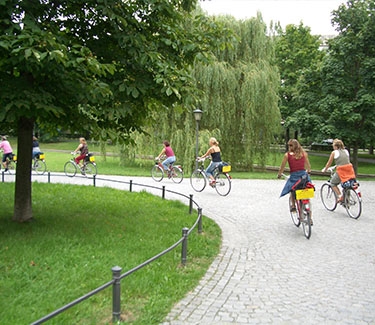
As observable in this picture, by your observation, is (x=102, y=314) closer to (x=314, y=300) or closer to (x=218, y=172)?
(x=314, y=300)

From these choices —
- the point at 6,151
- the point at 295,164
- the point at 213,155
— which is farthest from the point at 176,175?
the point at 295,164

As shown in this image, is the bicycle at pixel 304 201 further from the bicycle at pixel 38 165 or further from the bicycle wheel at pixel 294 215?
the bicycle at pixel 38 165

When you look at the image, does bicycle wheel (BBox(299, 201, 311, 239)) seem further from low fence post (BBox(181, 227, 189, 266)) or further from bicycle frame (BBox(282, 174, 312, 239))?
low fence post (BBox(181, 227, 189, 266))

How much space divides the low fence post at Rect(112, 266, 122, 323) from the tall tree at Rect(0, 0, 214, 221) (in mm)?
2572

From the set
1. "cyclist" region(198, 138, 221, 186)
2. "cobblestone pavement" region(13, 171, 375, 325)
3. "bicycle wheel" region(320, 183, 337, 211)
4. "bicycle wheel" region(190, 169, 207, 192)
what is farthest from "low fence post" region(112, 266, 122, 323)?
"bicycle wheel" region(190, 169, 207, 192)

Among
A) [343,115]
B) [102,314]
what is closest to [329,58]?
[343,115]

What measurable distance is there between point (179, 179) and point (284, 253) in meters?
10.6

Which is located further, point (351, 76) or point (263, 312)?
point (351, 76)

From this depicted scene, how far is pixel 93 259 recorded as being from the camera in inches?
226

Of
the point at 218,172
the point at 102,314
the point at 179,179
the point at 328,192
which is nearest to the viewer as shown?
the point at 102,314

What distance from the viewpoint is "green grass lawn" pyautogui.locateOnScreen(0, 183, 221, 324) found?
4230 mm

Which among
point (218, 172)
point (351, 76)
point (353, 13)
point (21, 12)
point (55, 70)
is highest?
point (353, 13)

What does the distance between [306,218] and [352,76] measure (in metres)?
18.3

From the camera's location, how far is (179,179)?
677 inches
